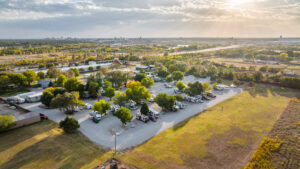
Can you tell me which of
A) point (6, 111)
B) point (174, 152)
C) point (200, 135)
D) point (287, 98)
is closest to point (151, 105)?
point (200, 135)

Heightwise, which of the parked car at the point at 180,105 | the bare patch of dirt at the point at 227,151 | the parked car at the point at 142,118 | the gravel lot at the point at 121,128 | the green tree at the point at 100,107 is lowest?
the bare patch of dirt at the point at 227,151

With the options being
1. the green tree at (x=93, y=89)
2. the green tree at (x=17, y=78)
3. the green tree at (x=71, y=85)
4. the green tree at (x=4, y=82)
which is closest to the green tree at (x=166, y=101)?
the green tree at (x=93, y=89)

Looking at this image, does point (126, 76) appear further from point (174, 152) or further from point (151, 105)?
point (174, 152)

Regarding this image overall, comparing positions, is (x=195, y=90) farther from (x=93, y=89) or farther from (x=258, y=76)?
(x=258, y=76)

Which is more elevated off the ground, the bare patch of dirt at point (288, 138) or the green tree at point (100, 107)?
the green tree at point (100, 107)

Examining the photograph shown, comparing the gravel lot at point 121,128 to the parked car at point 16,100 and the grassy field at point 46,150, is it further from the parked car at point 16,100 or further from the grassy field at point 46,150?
the grassy field at point 46,150

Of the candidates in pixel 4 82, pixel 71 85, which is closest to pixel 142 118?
pixel 71 85
